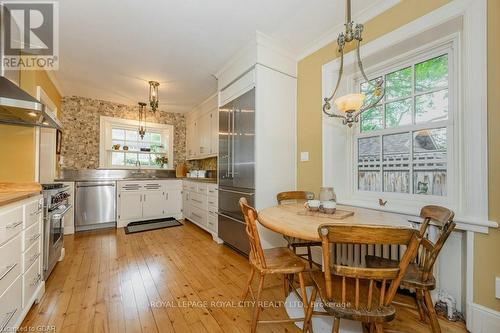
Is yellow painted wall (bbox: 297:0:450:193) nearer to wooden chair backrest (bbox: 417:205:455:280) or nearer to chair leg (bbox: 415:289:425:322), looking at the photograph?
wooden chair backrest (bbox: 417:205:455:280)

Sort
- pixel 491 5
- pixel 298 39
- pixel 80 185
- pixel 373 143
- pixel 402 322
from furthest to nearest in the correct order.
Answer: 1. pixel 80 185
2. pixel 298 39
3. pixel 373 143
4. pixel 402 322
5. pixel 491 5

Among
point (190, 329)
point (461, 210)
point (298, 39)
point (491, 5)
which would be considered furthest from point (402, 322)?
point (298, 39)

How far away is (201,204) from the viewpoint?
3.83 meters

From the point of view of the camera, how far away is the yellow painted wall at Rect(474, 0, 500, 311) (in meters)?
1.36

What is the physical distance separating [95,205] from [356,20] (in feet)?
16.2

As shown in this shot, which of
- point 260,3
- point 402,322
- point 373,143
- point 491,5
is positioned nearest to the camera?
point 491,5

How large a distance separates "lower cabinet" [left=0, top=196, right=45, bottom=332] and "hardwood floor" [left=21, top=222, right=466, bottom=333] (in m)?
0.17

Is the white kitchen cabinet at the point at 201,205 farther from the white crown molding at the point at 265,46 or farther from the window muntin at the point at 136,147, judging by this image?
the white crown molding at the point at 265,46

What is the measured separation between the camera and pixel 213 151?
4129 mm

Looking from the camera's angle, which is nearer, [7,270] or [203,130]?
[7,270]

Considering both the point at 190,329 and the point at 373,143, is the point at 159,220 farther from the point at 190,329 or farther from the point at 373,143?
the point at 373,143

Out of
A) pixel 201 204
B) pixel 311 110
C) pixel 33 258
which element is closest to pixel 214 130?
pixel 201 204

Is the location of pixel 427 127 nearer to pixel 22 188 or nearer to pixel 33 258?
pixel 33 258

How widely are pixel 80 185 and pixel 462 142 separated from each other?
207 inches
